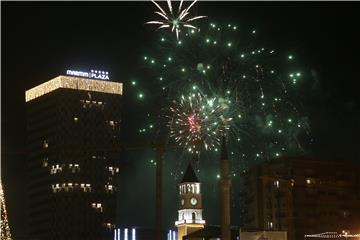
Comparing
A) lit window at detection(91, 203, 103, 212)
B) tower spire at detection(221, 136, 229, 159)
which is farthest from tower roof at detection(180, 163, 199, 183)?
tower spire at detection(221, 136, 229, 159)

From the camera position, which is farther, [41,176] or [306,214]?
[41,176]

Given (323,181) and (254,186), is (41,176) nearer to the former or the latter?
(254,186)

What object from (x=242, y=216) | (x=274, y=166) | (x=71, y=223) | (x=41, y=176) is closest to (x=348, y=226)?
(x=274, y=166)

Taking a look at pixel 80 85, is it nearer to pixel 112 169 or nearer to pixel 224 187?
pixel 112 169

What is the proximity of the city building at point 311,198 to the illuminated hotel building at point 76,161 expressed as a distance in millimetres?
57597

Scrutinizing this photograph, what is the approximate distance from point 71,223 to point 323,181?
75.0 m

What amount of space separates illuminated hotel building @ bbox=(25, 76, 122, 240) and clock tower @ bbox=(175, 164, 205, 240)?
5846 cm

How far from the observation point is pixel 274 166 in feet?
473

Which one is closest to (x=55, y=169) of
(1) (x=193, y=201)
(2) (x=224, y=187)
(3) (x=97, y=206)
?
(3) (x=97, y=206)

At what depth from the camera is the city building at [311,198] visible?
13812 cm

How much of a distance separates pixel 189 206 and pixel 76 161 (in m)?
66.6

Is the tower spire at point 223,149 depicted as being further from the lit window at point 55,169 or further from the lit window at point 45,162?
the lit window at point 45,162

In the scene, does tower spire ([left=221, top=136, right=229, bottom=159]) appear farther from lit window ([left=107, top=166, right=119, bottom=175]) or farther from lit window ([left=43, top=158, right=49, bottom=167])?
lit window ([left=43, top=158, right=49, bottom=167])

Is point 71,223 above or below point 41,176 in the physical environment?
below
